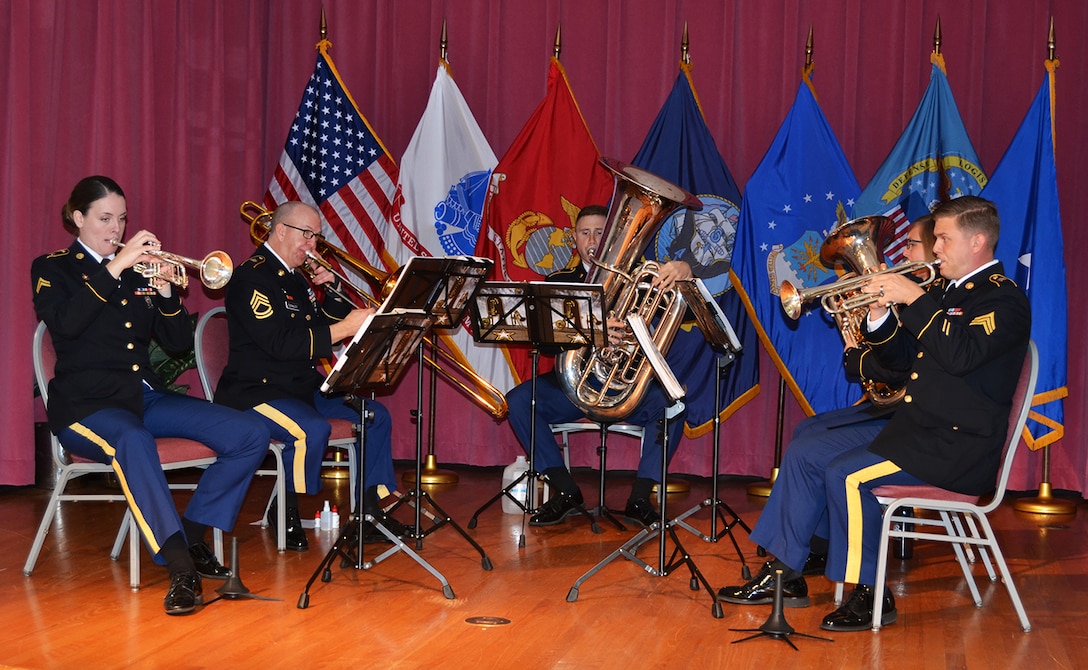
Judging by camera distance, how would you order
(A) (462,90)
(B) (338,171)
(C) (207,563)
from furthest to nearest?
1. (A) (462,90)
2. (B) (338,171)
3. (C) (207,563)

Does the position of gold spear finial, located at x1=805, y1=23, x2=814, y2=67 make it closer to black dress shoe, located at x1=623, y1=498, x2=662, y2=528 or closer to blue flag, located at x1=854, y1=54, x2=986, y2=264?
blue flag, located at x1=854, y1=54, x2=986, y2=264

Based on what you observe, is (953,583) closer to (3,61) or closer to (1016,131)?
(1016,131)

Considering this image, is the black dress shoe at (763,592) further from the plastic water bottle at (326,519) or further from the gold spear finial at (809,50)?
the gold spear finial at (809,50)

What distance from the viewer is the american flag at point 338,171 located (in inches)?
281

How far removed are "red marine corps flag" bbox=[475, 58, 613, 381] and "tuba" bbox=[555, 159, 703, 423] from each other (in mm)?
1674

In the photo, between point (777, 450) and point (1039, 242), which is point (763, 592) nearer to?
point (777, 450)

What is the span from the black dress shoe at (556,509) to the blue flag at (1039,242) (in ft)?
8.81

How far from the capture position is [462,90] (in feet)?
24.8

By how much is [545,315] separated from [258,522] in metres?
2.14

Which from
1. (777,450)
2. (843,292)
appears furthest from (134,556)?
(777,450)

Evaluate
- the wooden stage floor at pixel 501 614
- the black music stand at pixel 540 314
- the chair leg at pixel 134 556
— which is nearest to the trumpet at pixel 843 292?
the black music stand at pixel 540 314

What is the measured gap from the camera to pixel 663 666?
356 centimetres

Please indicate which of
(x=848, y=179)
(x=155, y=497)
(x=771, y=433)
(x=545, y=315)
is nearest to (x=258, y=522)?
(x=155, y=497)

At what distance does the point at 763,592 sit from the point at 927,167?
3.26 metres
